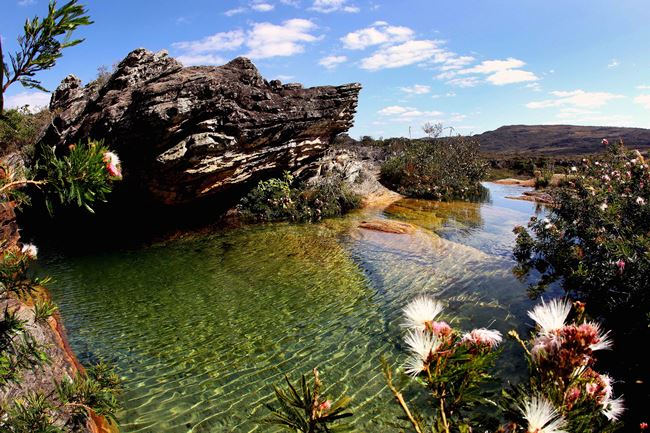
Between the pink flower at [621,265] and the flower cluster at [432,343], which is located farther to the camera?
the pink flower at [621,265]

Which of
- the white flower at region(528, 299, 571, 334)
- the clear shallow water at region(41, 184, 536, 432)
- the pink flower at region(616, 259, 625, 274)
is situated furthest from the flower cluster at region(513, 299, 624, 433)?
the pink flower at region(616, 259, 625, 274)

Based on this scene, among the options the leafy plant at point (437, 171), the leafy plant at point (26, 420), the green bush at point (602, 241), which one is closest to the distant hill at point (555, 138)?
the leafy plant at point (437, 171)

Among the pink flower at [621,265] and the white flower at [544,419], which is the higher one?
the white flower at [544,419]

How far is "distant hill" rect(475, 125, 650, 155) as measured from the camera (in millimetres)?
80812

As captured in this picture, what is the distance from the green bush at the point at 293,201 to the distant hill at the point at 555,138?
2832 inches

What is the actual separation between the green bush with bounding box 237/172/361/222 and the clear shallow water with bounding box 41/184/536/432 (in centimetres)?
331

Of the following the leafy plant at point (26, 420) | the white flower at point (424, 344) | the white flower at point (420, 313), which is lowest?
the leafy plant at point (26, 420)

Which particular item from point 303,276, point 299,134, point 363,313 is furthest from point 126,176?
point 363,313

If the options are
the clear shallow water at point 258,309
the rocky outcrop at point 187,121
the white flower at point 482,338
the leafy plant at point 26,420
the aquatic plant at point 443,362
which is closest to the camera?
the aquatic plant at point 443,362

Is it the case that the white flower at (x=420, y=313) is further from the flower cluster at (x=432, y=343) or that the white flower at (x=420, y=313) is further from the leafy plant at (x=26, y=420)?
the leafy plant at (x=26, y=420)

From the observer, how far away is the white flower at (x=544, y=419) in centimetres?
116

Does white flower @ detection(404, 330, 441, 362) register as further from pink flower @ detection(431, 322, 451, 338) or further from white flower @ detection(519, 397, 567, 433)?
white flower @ detection(519, 397, 567, 433)

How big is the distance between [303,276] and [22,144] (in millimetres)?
19779

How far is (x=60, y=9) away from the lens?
1.47 meters
